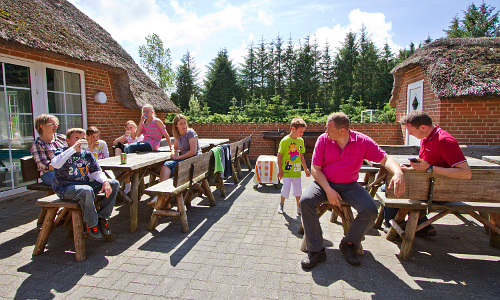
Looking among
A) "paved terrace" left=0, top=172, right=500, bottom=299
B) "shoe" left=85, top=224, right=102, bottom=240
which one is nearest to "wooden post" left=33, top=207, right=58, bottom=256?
"paved terrace" left=0, top=172, right=500, bottom=299

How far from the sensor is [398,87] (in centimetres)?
923

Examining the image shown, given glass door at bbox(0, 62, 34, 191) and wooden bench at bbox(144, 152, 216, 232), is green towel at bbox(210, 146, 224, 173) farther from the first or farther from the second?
glass door at bbox(0, 62, 34, 191)

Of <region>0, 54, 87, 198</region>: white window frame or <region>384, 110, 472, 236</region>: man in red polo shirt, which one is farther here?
<region>0, 54, 87, 198</region>: white window frame

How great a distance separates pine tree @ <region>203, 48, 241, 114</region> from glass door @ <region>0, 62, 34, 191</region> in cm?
2866

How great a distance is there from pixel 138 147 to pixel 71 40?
2.81 metres

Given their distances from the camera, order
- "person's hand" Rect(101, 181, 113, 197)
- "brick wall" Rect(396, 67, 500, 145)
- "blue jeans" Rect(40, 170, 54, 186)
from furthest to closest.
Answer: "brick wall" Rect(396, 67, 500, 145), "blue jeans" Rect(40, 170, 54, 186), "person's hand" Rect(101, 181, 113, 197)

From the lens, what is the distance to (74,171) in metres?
3.46

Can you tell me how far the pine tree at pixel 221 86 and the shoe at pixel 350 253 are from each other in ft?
103

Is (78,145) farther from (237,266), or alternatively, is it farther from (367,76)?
(367,76)

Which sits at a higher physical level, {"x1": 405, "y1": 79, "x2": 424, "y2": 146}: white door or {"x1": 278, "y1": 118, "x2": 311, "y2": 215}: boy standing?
{"x1": 405, "y1": 79, "x2": 424, "y2": 146}: white door

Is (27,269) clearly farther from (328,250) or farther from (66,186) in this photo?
(328,250)

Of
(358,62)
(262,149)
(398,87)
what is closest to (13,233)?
(262,149)

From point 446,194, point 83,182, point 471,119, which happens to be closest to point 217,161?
point 83,182

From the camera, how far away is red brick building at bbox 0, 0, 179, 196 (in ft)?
16.8
